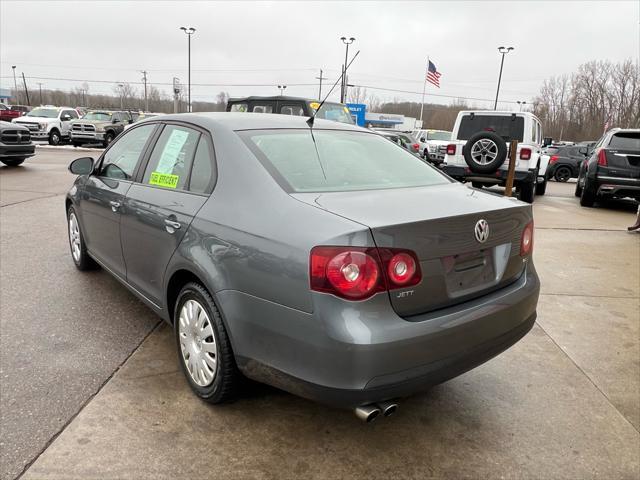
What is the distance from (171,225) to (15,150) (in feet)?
42.0

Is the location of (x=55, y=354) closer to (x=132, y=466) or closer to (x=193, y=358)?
(x=193, y=358)

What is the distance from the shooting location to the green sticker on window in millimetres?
3017

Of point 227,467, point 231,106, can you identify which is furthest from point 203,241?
point 231,106

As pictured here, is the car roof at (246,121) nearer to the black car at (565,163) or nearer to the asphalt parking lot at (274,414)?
the asphalt parking lot at (274,414)

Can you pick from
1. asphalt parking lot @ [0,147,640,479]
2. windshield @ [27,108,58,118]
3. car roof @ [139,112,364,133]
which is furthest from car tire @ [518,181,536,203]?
windshield @ [27,108,58,118]

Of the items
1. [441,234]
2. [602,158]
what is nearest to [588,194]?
[602,158]

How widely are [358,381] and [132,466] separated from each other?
114 centimetres

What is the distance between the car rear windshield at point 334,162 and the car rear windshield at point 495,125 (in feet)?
28.2

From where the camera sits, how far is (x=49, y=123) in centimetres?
2428

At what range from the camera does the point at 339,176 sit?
9.04 ft

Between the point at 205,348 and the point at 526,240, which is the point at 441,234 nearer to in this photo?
the point at 526,240

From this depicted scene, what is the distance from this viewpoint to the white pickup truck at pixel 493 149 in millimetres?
9945

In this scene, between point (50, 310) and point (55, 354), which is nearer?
point (55, 354)

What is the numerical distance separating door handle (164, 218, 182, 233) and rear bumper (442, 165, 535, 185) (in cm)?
866
